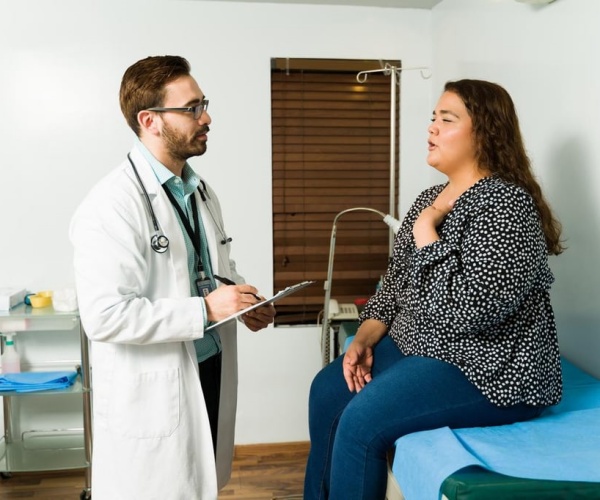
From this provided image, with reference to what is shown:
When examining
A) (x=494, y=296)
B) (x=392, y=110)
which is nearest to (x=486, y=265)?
(x=494, y=296)

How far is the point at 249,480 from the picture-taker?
113 inches

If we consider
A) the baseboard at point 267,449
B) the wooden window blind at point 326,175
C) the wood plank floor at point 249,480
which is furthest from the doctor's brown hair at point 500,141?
the baseboard at point 267,449

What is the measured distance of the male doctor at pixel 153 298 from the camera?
5.30ft

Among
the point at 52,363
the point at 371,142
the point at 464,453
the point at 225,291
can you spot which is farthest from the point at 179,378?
the point at 371,142

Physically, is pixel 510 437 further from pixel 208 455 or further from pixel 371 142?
pixel 371 142

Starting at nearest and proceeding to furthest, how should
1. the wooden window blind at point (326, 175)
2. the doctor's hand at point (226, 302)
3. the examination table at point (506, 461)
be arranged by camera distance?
the examination table at point (506, 461) < the doctor's hand at point (226, 302) < the wooden window blind at point (326, 175)

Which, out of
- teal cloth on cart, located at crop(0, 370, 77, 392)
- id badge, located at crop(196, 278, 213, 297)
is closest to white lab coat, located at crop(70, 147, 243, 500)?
id badge, located at crop(196, 278, 213, 297)

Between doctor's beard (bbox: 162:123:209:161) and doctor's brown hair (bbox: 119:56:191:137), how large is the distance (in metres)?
0.08

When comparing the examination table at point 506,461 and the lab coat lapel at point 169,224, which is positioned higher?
the lab coat lapel at point 169,224

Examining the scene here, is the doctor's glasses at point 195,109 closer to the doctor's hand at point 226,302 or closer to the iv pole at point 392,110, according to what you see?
the doctor's hand at point 226,302

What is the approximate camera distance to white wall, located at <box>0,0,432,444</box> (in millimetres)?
2865

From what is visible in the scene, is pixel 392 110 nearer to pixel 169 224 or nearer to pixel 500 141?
pixel 500 141

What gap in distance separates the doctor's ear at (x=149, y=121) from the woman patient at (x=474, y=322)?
0.71 m

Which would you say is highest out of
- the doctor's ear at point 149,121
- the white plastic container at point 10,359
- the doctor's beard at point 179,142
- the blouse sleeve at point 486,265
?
the doctor's ear at point 149,121
